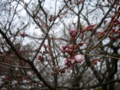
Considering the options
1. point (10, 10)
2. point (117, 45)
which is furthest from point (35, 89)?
point (117, 45)

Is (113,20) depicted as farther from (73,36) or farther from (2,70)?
(2,70)

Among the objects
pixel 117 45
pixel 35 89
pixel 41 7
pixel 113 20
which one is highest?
pixel 41 7

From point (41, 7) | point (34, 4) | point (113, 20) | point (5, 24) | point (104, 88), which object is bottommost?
point (104, 88)

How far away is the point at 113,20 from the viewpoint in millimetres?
1195

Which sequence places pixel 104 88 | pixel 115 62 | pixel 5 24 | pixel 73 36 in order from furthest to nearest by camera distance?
pixel 104 88 < pixel 115 62 < pixel 5 24 < pixel 73 36

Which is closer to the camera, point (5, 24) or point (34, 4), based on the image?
point (5, 24)

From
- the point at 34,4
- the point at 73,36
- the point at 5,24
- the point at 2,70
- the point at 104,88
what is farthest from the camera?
the point at 104,88

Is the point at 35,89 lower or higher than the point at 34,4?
lower

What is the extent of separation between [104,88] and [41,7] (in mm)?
5670

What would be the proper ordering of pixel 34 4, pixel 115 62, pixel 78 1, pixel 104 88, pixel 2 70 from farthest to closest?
1. pixel 104 88
2. pixel 115 62
3. pixel 2 70
4. pixel 78 1
5. pixel 34 4

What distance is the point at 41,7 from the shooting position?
10.6ft

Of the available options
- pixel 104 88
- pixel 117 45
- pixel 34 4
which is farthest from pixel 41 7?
pixel 104 88

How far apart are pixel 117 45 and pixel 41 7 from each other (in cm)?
483

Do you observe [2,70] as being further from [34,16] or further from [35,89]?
[34,16]
